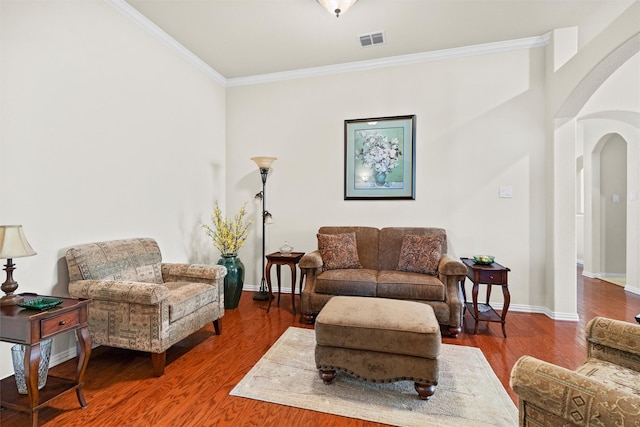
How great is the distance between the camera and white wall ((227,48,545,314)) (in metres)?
3.45

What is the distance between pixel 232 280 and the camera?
352cm

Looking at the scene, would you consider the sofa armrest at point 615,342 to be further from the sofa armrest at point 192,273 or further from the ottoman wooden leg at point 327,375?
the sofa armrest at point 192,273

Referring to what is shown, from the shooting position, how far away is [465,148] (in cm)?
359

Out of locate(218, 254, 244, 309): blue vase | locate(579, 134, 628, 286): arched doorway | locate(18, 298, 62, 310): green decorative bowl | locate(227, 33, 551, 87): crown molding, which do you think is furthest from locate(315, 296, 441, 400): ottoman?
locate(579, 134, 628, 286): arched doorway

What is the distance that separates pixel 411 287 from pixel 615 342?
1523 millimetres

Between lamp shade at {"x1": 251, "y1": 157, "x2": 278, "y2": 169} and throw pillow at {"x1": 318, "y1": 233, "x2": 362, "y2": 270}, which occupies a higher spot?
lamp shade at {"x1": 251, "y1": 157, "x2": 278, "y2": 169}

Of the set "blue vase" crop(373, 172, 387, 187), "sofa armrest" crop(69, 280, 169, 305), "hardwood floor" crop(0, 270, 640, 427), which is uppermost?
"blue vase" crop(373, 172, 387, 187)

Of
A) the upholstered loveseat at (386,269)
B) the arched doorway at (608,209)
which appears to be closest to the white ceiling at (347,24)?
the upholstered loveseat at (386,269)

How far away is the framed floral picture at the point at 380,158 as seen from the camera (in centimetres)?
374

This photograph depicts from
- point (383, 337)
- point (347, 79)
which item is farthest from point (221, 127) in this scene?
point (383, 337)

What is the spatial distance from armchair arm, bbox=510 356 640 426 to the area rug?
0.69m

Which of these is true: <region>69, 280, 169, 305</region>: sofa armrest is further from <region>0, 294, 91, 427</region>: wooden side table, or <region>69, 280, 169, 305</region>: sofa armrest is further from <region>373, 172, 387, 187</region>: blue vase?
<region>373, 172, 387, 187</region>: blue vase

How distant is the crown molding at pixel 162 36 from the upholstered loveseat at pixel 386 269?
259cm

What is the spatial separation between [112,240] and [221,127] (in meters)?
2.30
